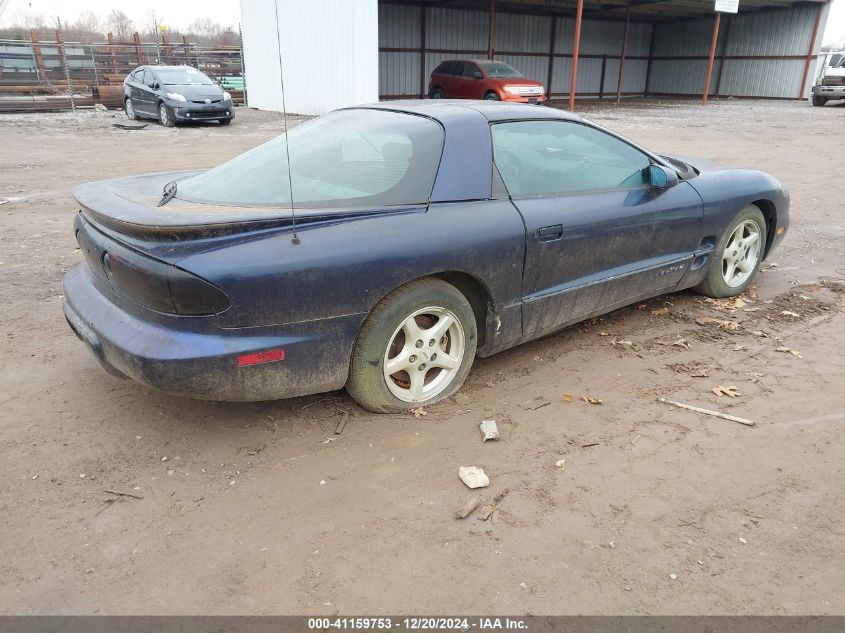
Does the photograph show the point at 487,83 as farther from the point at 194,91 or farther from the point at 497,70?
the point at 194,91

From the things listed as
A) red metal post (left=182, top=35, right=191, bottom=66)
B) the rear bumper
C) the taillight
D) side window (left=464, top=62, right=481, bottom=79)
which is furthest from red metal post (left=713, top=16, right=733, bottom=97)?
the taillight

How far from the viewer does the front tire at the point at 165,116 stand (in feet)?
54.9

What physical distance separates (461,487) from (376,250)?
1.06 metres

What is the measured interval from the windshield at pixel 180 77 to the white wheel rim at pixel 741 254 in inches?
632

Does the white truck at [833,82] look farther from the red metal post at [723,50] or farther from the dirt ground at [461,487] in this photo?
the dirt ground at [461,487]

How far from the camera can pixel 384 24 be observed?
26297 mm

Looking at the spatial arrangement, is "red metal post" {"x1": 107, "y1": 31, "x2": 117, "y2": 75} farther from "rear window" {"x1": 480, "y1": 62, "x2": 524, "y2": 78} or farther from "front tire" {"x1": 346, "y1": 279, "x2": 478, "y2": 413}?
"front tire" {"x1": 346, "y1": 279, "x2": 478, "y2": 413}

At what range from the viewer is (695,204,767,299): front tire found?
451 cm

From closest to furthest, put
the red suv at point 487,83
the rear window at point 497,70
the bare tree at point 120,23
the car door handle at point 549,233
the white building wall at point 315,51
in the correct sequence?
the car door handle at point 549,233
the white building wall at point 315,51
the red suv at point 487,83
the rear window at point 497,70
the bare tree at point 120,23

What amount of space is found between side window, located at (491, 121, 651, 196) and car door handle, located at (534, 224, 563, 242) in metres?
0.21

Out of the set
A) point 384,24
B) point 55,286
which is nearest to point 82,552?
point 55,286

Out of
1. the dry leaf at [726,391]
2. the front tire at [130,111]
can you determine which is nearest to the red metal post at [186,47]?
the front tire at [130,111]
